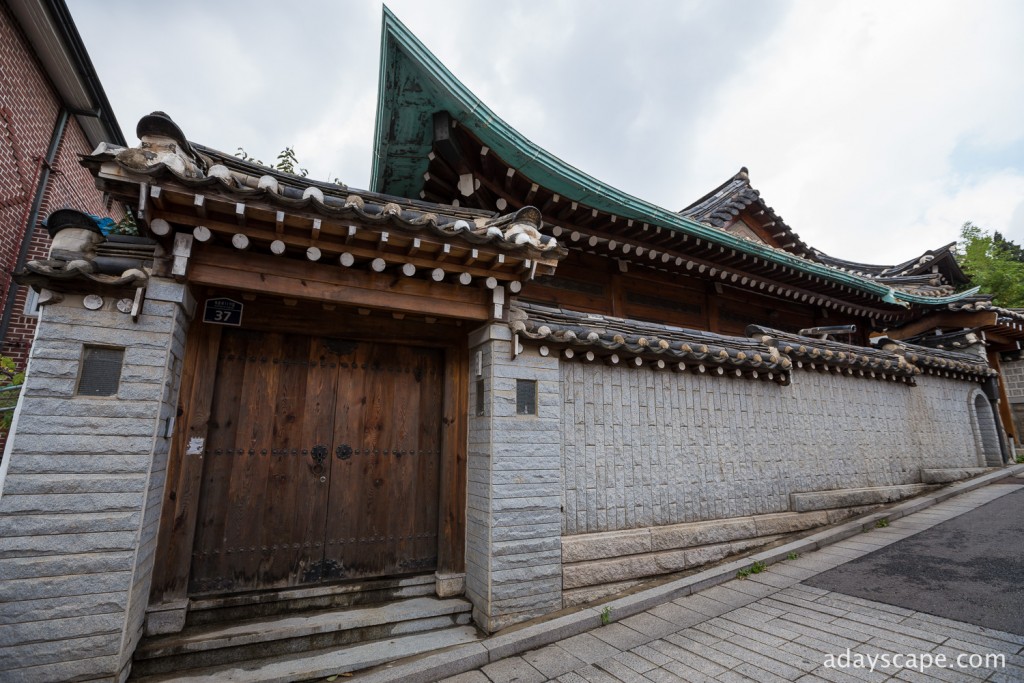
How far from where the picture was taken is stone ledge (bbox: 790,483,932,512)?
664 centimetres

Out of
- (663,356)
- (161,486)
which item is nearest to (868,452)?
(663,356)

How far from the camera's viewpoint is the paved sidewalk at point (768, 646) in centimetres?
344

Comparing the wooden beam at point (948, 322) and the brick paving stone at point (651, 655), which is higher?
the wooden beam at point (948, 322)

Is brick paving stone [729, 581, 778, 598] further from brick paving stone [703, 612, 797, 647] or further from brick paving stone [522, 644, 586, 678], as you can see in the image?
brick paving stone [522, 644, 586, 678]

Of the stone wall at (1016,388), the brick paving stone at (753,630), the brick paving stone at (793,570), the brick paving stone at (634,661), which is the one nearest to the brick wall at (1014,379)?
the stone wall at (1016,388)

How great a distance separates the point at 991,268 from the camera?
19.8 metres

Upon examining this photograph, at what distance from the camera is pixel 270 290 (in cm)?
389

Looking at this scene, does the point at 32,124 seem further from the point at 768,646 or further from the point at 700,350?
the point at 768,646

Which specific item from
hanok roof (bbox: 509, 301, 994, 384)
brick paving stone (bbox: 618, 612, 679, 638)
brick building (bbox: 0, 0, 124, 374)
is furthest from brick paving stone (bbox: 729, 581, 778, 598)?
brick building (bbox: 0, 0, 124, 374)

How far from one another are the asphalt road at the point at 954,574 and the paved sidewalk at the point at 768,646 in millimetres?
284

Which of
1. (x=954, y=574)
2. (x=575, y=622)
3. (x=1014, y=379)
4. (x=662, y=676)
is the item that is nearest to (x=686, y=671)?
(x=662, y=676)

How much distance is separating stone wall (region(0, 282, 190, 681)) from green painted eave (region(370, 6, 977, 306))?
3.65m

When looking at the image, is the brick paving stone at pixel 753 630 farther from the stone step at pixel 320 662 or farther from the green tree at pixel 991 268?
the green tree at pixel 991 268

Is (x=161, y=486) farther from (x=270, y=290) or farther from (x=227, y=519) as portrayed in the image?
(x=270, y=290)
